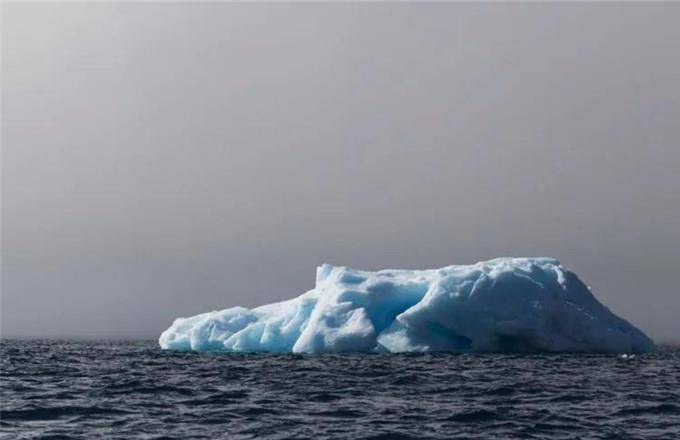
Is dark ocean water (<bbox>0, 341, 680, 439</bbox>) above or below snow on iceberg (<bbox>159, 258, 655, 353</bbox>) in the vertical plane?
below

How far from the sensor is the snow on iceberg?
3828cm

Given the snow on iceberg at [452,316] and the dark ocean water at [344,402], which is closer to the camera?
the dark ocean water at [344,402]

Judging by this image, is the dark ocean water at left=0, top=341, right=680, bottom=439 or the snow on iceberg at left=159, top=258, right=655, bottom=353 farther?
the snow on iceberg at left=159, top=258, right=655, bottom=353

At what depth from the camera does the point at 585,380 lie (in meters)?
24.1

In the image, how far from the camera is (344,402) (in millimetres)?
18484

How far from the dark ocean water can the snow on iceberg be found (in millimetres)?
8565

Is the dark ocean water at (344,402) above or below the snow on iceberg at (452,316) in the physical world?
below

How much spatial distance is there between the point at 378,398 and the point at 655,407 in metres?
5.93

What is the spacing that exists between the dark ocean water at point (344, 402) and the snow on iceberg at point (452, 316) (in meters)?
8.56

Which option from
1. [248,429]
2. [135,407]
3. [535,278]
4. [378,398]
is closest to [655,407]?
[378,398]

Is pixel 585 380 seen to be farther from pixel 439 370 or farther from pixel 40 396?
pixel 40 396

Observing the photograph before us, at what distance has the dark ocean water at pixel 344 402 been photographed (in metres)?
14.8

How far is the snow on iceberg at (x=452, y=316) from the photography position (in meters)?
38.3

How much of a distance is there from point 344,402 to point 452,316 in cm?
2028
